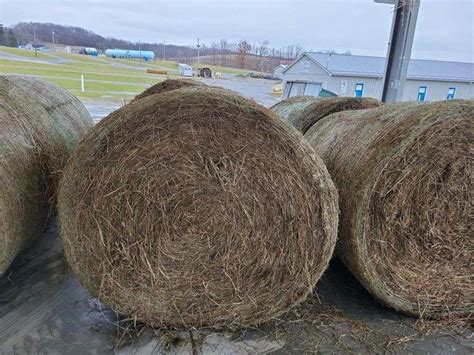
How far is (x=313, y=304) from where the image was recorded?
3109mm

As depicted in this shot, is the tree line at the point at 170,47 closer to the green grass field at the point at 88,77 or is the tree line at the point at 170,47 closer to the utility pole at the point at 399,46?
the green grass field at the point at 88,77

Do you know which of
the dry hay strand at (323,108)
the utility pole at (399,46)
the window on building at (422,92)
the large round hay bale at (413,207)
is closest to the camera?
the large round hay bale at (413,207)

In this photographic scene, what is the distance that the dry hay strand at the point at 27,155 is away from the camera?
8.74ft

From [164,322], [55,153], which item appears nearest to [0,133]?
[55,153]

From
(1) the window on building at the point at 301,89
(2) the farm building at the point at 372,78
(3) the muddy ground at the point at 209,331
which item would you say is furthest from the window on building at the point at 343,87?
(3) the muddy ground at the point at 209,331

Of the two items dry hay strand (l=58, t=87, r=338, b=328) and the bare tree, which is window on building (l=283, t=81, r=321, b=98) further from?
the bare tree

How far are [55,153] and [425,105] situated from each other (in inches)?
114

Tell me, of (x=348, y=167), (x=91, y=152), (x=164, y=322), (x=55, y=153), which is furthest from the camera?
(x=55, y=153)

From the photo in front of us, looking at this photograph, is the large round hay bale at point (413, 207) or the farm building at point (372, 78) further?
the farm building at point (372, 78)

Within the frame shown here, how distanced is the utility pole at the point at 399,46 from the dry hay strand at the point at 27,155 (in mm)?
5026

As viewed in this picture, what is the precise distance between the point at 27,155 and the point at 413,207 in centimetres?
271

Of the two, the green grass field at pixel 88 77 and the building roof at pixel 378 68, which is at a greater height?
the building roof at pixel 378 68

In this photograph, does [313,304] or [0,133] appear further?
[313,304]

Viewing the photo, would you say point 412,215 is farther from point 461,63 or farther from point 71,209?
point 461,63
